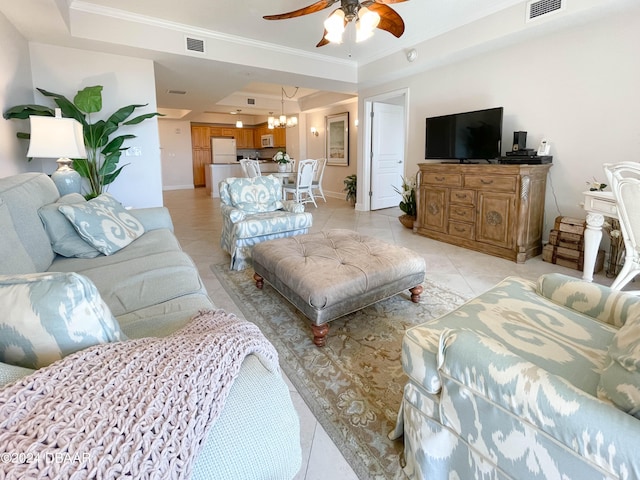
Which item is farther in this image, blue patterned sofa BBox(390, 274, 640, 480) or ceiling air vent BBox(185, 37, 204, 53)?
ceiling air vent BBox(185, 37, 204, 53)

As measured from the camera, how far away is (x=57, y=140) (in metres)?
2.71

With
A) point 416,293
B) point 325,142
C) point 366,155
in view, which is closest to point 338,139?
point 325,142

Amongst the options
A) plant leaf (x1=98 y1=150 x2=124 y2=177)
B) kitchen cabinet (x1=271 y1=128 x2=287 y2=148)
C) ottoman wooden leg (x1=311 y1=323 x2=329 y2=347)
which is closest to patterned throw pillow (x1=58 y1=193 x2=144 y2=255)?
ottoman wooden leg (x1=311 y1=323 x2=329 y2=347)

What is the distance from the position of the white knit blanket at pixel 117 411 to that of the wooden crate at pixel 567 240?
11.9ft

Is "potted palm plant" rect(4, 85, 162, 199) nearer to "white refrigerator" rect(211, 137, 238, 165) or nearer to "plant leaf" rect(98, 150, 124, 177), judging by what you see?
"plant leaf" rect(98, 150, 124, 177)

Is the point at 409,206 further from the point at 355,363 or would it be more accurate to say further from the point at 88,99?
the point at 88,99

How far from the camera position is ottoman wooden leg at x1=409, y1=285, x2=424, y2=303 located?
2496mm

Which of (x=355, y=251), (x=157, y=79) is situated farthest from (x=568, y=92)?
(x=157, y=79)

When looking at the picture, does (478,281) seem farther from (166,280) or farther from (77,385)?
(77,385)

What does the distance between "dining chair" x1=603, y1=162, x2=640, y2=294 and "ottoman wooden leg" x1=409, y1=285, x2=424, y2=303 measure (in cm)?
125

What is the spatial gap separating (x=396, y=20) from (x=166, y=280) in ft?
9.04

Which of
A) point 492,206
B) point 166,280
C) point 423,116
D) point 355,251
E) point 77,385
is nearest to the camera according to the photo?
point 77,385

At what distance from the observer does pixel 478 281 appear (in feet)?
9.83

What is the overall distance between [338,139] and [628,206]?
6.85 meters
